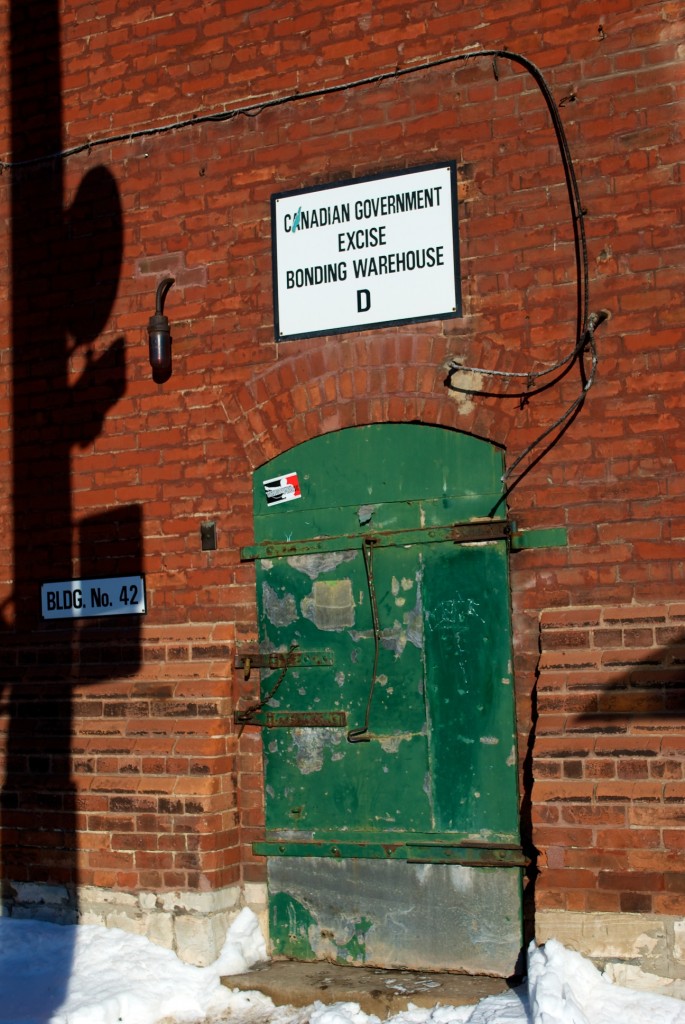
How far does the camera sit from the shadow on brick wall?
681 cm

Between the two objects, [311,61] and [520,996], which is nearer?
[520,996]

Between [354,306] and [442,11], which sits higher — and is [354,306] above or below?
below

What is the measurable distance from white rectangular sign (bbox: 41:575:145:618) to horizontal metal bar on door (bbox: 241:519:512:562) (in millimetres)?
725

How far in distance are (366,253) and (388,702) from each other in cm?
227

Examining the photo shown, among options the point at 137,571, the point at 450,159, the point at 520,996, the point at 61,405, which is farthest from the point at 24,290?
the point at 520,996

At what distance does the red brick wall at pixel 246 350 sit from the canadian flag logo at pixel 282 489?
0.52 feet

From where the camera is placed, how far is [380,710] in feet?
20.2

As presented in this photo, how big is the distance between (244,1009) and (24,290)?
4.20 m

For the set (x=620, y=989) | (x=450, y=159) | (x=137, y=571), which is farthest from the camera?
(x=137, y=571)

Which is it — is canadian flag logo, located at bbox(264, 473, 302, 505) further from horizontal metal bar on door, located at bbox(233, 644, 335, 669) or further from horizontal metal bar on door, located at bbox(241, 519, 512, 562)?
horizontal metal bar on door, located at bbox(233, 644, 335, 669)

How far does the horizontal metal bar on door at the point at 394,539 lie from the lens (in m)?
5.96

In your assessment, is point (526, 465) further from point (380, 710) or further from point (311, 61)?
point (311, 61)

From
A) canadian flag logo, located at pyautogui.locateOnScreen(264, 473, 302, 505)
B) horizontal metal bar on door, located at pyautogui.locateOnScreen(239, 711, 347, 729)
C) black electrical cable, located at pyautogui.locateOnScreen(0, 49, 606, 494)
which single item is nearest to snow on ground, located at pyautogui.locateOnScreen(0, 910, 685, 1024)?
horizontal metal bar on door, located at pyautogui.locateOnScreen(239, 711, 347, 729)

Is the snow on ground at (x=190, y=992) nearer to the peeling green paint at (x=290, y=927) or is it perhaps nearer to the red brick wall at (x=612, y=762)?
the peeling green paint at (x=290, y=927)
